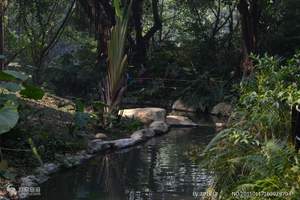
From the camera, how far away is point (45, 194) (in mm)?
5922

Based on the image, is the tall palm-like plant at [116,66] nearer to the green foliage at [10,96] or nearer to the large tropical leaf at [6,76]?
the green foliage at [10,96]

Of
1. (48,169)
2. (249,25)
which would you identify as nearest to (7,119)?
(48,169)

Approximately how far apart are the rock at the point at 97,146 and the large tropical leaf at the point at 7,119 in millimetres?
4104

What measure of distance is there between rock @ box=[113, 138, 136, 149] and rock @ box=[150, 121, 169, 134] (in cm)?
140

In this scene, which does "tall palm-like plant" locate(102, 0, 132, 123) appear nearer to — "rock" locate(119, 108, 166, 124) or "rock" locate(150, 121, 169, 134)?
"rock" locate(150, 121, 169, 134)

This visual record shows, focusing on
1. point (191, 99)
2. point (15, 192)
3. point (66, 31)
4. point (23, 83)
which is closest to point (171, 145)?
point (15, 192)

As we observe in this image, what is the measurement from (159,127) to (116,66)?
178 cm

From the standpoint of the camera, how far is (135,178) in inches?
264

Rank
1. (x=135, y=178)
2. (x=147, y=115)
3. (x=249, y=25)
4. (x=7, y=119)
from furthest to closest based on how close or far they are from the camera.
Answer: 1. (x=249, y=25)
2. (x=147, y=115)
3. (x=135, y=178)
4. (x=7, y=119)

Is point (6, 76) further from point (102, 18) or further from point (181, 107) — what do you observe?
point (181, 107)

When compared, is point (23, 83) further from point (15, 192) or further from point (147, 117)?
point (147, 117)

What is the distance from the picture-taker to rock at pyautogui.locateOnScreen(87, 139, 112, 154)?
27.3ft

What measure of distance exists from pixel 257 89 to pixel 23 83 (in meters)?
2.55

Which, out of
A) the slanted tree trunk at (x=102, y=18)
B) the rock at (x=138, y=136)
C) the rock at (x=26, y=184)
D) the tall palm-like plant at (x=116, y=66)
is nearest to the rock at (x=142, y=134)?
the rock at (x=138, y=136)
